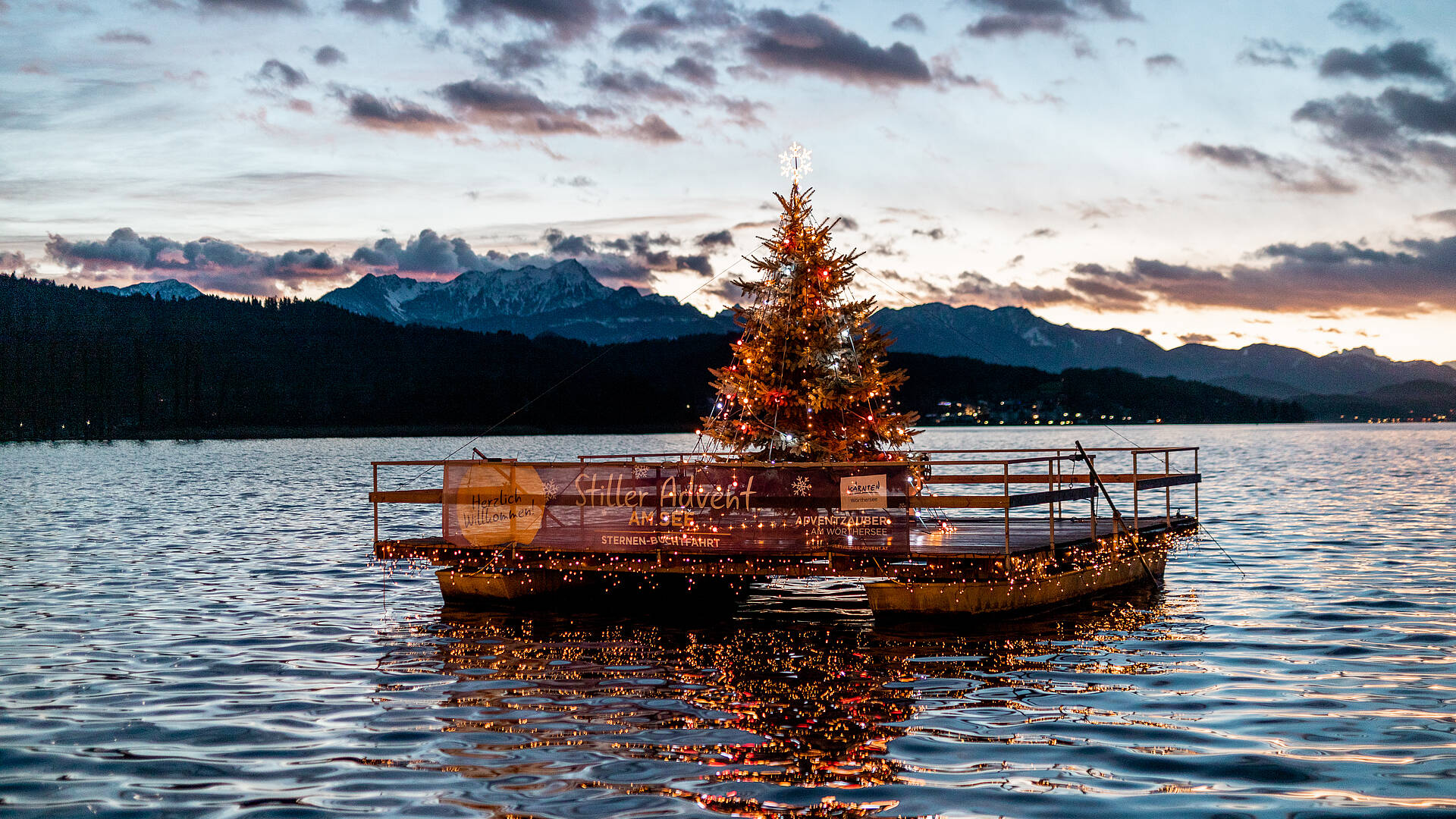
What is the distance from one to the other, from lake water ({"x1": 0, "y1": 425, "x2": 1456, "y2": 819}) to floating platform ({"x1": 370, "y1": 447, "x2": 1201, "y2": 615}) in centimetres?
71

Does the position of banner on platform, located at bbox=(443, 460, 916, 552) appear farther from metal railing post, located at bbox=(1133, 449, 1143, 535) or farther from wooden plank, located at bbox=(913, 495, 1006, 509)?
metal railing post, located at bbox=(1133, 449, 1143, 535)

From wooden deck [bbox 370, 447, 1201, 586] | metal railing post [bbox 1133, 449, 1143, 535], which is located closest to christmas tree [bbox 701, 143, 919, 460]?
wooden deck [bbox 370, 447, 1201, 586]

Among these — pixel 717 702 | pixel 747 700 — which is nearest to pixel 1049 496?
pixel 747 700

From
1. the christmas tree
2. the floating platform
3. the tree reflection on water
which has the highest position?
the christmas tree

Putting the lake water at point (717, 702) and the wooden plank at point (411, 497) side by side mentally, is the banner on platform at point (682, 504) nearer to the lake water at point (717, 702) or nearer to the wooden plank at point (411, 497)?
the wooden plank at point (411, 497)

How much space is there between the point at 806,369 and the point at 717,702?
32.6ft

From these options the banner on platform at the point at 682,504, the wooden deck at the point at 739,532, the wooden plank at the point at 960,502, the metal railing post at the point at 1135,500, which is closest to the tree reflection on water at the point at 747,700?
the wooden deck at the point at 739,532

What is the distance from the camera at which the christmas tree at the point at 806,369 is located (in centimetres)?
2189

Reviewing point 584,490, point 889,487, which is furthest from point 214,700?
point 889,487

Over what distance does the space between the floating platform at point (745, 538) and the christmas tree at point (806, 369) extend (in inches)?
86.1

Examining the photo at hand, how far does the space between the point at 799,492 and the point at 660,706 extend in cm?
661

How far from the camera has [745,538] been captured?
738 inches

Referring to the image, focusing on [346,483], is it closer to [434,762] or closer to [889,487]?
[889,487]

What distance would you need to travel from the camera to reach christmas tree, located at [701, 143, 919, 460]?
71.8 feet
